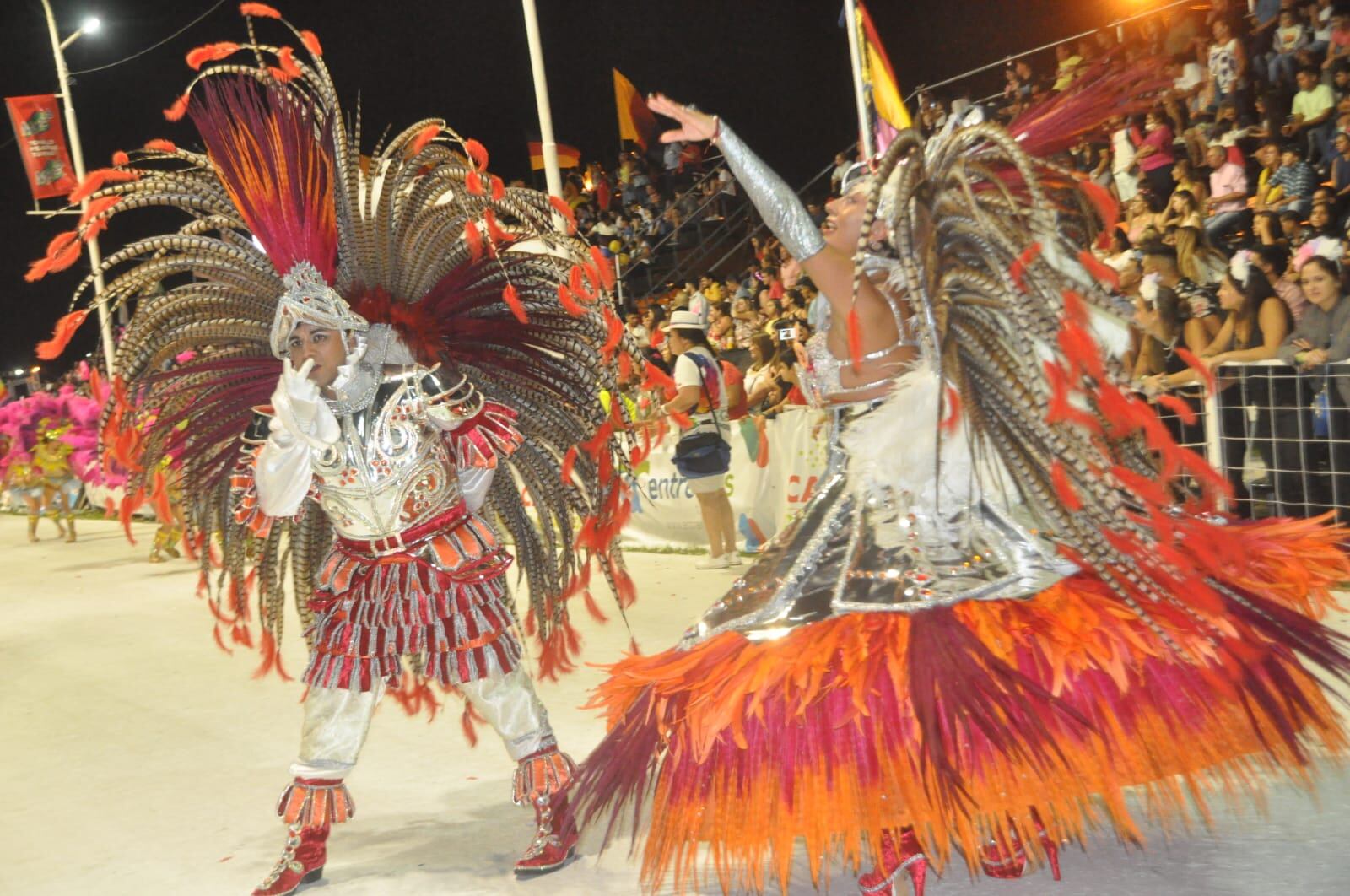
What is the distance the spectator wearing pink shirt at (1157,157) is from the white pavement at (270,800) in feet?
14.7

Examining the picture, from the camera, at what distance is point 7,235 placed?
1160 inches

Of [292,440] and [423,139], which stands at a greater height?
[423,139]

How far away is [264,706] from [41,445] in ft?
29.5

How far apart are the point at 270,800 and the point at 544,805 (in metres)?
1.46

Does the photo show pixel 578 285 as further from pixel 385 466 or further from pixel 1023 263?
pixel 1023 263

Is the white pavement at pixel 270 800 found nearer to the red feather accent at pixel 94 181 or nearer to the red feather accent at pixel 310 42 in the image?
the red feather accent at pixel 94 181

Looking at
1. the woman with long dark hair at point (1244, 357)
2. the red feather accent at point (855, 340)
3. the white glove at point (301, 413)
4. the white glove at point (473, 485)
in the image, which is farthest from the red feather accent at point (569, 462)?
the woman with long dark hair at point (1244, 357)

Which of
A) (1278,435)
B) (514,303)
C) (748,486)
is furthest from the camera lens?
(748,486)

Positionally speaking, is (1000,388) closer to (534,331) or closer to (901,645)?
(901,645)

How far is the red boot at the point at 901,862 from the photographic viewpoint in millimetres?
2783

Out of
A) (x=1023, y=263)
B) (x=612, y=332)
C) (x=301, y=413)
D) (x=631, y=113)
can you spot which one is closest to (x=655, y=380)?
(x=612, y=332)

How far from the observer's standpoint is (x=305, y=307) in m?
3.49

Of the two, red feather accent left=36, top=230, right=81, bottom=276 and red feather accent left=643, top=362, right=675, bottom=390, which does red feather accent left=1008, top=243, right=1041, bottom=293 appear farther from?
red feather accent left=36, top=230, right=81, bottom=276

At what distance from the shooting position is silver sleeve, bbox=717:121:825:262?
9.31 feet
